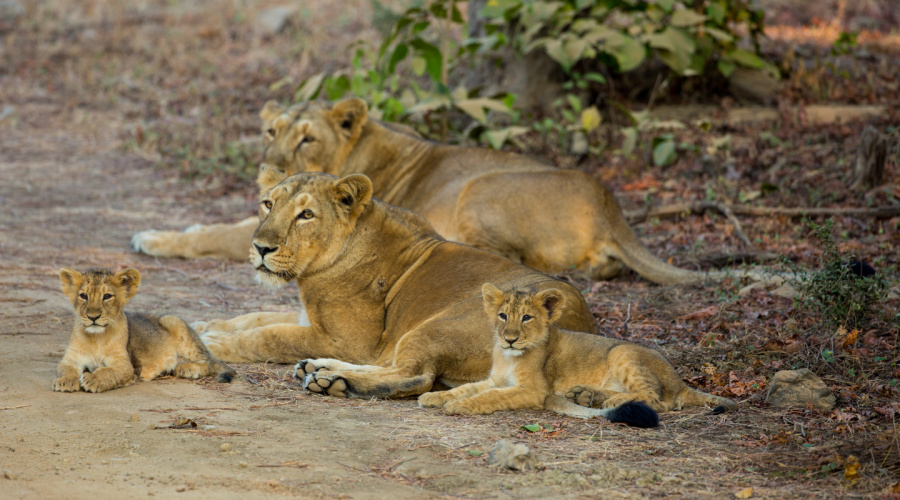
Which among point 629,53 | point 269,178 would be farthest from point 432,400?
point 629,53

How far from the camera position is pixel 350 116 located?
31.9 feet

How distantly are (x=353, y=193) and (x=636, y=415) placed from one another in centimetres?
262

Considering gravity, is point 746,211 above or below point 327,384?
above

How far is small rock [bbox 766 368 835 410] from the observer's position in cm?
530

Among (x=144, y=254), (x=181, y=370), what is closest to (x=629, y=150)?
(x=144, y=254)

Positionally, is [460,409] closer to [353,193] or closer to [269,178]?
[353,193]

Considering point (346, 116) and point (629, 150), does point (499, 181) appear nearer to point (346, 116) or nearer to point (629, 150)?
point (346, 116)

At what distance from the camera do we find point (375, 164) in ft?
32.5

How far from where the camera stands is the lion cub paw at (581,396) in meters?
5.32

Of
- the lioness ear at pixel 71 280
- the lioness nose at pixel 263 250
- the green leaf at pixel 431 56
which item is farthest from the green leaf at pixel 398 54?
the lioness ear at pixel 71 280

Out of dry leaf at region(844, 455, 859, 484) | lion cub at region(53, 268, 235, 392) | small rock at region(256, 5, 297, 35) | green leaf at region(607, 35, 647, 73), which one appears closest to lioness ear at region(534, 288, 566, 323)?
dry leaf at region(844, 455, 859, 484)

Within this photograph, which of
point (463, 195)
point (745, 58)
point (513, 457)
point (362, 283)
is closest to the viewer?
point (513, 457)

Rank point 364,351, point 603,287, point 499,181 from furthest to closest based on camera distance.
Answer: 1. point 499,181
2. point 603,287
3. point 364,351

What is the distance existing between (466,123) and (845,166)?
5.42m
